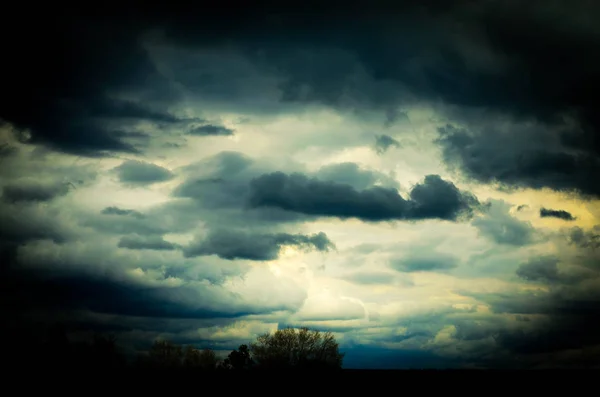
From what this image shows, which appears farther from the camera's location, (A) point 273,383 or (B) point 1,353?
(B) point 1,353

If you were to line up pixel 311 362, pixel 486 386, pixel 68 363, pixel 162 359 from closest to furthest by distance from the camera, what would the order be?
pixel 486 386 < pixel 68 363 < pixel 162 359 < pixel 311 362

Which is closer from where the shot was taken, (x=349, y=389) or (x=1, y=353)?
(x=349, y=389)

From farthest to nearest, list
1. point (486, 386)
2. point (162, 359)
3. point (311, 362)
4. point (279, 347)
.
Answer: point (279, 347) → point (311, 362) → point (162, 359) → point (486, 386)

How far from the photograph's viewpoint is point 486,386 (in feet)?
174

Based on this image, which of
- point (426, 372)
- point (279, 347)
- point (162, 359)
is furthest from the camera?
point (279, 347)

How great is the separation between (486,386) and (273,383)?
2100 cm

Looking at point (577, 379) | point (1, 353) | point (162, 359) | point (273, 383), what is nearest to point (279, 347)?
point (162, 359)

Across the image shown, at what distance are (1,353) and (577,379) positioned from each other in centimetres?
8093

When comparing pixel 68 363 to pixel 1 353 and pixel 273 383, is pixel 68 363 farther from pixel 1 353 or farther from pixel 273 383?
pixel 273 383

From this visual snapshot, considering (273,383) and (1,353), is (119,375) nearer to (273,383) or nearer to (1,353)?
(273,383)

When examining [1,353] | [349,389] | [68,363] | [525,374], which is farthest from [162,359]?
[525,374]

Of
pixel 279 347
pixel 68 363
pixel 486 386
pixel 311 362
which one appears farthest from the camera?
pixel 279 347

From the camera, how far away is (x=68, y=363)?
85.8 m

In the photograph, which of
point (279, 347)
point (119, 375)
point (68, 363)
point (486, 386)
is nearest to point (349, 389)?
point (486, 386)
